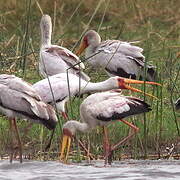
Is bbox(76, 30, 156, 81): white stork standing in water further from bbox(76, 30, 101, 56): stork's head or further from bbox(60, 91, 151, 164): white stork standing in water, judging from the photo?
bbox(60, 91, 151, 164): white stork standing in water

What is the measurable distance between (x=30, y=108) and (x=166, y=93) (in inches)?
117

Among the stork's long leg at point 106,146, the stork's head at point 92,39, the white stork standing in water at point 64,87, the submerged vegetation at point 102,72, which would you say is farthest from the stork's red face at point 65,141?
the stork's head at point 92,39

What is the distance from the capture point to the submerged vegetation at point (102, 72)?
8.77 m

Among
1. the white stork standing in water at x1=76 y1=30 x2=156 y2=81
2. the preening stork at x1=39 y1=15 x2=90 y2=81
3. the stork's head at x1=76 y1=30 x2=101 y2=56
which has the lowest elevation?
the preening stork at x1=39 y1=15 x2=90 y2=81

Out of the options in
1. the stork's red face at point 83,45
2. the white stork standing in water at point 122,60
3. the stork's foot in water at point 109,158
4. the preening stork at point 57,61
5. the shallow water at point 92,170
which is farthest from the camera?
the stork's red face at point 83,45

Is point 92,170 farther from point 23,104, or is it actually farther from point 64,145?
point 23,104

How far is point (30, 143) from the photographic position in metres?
9.15

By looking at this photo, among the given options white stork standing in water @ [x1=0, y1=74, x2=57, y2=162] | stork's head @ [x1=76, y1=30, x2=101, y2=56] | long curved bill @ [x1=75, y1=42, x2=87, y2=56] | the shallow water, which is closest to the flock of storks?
white stork standing in water @ [x1=0, y1=74, x2=57, y2=162]

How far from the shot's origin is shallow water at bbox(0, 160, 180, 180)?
25.3ft

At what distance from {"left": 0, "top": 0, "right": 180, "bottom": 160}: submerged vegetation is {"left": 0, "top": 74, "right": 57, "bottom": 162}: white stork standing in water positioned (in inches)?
11.1

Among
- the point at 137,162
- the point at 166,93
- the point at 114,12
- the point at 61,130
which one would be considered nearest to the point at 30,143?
the point at 61,130

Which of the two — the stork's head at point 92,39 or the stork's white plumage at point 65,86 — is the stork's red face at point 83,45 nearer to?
the stork's head at point 92,39

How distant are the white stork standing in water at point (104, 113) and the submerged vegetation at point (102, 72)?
0.52 feet

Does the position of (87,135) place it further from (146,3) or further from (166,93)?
(146,3)
